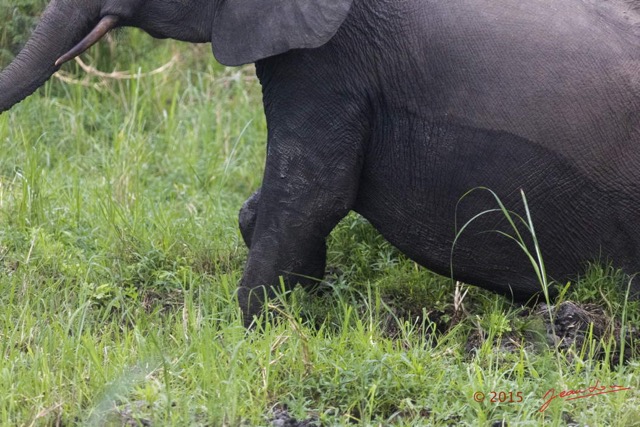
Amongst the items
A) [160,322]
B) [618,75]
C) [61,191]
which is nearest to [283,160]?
[160,322]

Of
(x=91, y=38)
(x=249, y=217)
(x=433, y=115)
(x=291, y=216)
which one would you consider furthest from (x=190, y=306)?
(x=433, y=115)

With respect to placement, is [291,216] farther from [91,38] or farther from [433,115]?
[91,38]

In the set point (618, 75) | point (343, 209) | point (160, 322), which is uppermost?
point (618, 75)

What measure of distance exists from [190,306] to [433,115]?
4.37 feet

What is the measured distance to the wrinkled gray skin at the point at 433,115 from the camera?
4.86 m

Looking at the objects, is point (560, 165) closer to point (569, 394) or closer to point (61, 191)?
point (569, 394)

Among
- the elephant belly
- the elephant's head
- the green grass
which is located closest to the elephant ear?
the elephant's head

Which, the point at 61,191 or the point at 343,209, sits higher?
the point at 343,209

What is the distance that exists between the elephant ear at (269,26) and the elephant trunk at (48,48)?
516 mm

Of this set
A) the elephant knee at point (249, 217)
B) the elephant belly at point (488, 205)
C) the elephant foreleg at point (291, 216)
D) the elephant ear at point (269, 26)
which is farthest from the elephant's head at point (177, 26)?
the elephant knee at point (249, 217)

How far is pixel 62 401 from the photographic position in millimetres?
4207

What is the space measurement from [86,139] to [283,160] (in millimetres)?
2926

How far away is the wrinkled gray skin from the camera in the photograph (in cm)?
486

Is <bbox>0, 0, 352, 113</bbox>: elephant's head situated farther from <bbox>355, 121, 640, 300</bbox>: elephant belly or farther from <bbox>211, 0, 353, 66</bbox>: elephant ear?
<bbox>355, 121, 640, 300</bbox>: elephant belly
